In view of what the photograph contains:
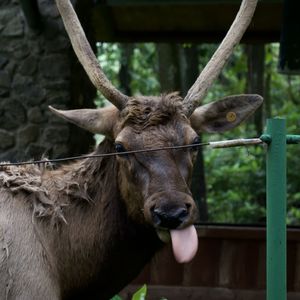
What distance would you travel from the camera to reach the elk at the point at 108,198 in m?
4.67

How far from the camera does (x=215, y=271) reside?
27.4 feet

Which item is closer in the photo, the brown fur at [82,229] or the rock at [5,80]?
the brown fur at [82,229]

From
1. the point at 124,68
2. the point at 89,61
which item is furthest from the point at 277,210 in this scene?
the point at 124,68

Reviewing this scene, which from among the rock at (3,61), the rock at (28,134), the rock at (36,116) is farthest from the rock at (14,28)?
the rock at (28,134)

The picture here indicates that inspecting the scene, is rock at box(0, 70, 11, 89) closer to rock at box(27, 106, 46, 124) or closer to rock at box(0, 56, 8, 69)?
rock at box(0, 56, 8, 69)

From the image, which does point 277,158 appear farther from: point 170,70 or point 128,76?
point 128,76

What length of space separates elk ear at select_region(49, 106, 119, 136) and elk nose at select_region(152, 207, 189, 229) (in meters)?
0.90

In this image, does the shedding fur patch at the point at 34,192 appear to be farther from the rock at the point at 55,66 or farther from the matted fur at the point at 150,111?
the rock at the point at 55,66

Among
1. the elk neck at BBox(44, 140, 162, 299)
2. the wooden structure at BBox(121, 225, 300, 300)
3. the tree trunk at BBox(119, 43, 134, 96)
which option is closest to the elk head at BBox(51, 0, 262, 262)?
the elk neck at BBox(44, 140, 162, 299)

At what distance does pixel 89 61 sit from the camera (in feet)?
17.6

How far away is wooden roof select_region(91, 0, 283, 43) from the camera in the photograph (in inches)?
403

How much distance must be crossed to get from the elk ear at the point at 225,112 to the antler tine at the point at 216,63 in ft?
0.45

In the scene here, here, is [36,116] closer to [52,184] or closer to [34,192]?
[52,184]

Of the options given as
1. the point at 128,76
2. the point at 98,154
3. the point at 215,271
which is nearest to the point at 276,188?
the point at 98,154
